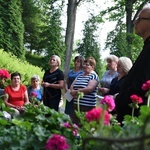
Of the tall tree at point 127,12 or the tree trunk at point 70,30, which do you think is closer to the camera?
the tree trunk at point 70,30

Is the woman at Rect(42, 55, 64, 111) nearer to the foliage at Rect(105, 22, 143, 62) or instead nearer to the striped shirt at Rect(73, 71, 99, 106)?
the striped shirt at Rect(73, 71, 99, 106)

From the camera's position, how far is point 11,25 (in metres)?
16.8

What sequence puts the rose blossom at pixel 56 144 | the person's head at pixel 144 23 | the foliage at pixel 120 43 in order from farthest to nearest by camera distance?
the foliage at pixel 120 43 < the person's head at pixel 144 23 < the rose blossom at pixel 56 144

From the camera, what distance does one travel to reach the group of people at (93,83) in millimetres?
2916

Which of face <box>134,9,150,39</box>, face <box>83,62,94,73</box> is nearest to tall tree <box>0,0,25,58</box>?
face <box>83,62,94,73</box>

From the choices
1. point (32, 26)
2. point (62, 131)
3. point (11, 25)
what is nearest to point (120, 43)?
point (11, 25)

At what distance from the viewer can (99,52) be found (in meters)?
26.4

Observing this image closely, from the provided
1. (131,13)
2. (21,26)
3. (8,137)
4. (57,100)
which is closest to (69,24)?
(21,26)

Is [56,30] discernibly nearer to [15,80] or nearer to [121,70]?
[15,80]

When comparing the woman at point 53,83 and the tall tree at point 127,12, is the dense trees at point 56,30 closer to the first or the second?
the tall tree at point 127,12

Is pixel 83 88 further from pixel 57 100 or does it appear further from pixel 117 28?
pixel 117 28

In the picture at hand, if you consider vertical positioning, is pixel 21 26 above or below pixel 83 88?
above

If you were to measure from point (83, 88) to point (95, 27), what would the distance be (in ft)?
70.9

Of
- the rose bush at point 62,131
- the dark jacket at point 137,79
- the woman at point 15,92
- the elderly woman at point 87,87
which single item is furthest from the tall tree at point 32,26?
the rose bush at point 62,131
